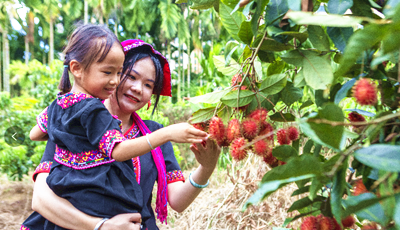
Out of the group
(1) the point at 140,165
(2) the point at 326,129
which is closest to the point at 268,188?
(2) the point at 326,129

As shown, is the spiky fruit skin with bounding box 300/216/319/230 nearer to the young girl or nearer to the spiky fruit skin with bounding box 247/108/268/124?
the spiky fruit skin with bounding box 247/108/268/124

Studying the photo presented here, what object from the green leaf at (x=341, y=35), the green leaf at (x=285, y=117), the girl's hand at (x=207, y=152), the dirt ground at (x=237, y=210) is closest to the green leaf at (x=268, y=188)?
the green leaf at (x=341, y=35)

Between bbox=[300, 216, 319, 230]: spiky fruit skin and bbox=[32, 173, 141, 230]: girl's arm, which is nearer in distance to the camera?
bbox=[300, 216, 319, 230]: spiky fruit skin

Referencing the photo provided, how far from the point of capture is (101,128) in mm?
704

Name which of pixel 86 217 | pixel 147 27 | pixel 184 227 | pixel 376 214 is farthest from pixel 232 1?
pixel 147 27

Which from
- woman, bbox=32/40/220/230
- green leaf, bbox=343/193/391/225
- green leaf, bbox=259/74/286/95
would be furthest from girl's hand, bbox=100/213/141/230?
green leaf, bbox=343/193/391/225

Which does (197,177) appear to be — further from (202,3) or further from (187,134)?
(202,3)

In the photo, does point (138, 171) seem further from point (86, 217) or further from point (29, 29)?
point (29, 29)

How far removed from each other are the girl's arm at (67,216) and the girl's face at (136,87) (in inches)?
13.0

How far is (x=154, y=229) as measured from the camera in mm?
980

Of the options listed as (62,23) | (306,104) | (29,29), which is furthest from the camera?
(62,23)

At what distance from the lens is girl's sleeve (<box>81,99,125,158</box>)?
69cm

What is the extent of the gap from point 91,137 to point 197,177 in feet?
1.20

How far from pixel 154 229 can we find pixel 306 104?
67 cm
